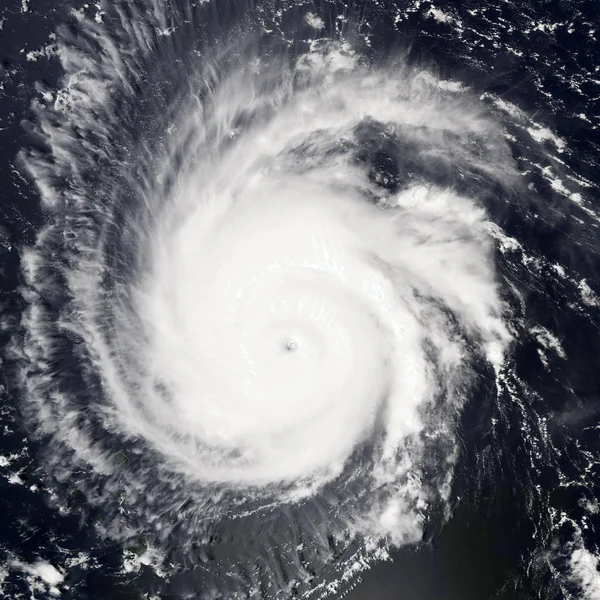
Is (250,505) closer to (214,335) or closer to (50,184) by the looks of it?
(214,335)

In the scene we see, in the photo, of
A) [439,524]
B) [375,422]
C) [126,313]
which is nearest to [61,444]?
[126,313]

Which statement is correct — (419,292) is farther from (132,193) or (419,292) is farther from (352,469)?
(132,193)

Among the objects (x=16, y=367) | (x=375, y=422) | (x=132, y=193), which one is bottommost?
(x=16, y=367)

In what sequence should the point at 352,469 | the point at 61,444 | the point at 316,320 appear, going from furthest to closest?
the point at 316,320, the point at 352,469, the point at 61,444

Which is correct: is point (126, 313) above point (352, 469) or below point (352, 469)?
above

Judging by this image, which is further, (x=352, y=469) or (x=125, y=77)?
(x=125, y=77)

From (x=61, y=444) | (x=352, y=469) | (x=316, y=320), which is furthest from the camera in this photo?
(x=316, y=320)

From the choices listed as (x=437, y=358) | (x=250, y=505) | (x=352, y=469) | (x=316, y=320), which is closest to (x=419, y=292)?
(x=437, y=358)
